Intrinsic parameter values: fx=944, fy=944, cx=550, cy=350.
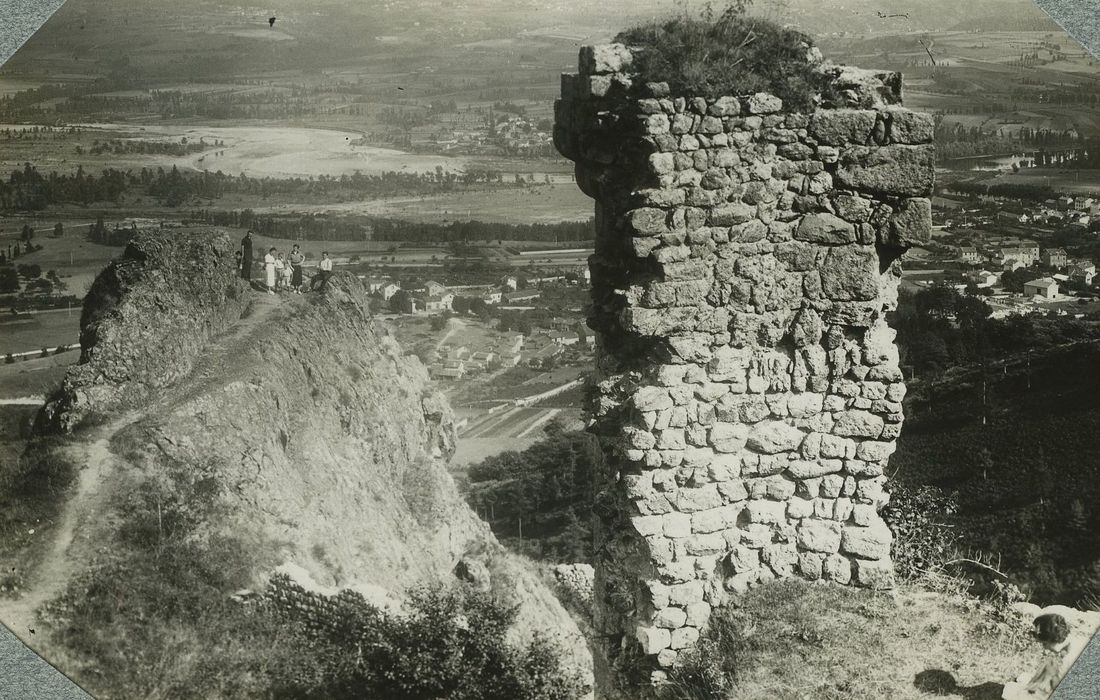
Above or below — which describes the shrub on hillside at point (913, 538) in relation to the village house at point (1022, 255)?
below

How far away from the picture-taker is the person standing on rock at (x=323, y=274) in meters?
18.2

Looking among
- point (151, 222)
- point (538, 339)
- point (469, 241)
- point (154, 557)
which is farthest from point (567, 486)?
point (154, 557)

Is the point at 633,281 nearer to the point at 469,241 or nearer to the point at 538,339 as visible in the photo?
the point at 538,339

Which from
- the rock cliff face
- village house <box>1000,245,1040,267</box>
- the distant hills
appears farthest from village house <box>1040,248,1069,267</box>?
the rock cliff face

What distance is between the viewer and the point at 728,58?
17.2 ft

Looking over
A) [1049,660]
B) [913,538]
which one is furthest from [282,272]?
[1049,660]

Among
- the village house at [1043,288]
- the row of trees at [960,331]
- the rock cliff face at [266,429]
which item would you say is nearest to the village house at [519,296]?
the rock cliff face at [266,429]

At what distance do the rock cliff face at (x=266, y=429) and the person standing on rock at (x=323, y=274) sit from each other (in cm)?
58

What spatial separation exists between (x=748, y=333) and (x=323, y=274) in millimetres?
14694

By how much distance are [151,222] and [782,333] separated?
48.6 ft

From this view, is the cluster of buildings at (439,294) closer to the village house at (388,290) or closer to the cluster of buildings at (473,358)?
the village house at (388,290)

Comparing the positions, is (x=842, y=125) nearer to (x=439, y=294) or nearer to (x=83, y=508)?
(x=83, y=508)

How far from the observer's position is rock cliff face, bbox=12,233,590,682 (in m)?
9.63

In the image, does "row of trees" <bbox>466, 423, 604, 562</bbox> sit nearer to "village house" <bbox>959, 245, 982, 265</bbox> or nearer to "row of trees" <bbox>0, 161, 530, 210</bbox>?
"row of trees" <bbox>0, 161, 530, 210</bbox>
